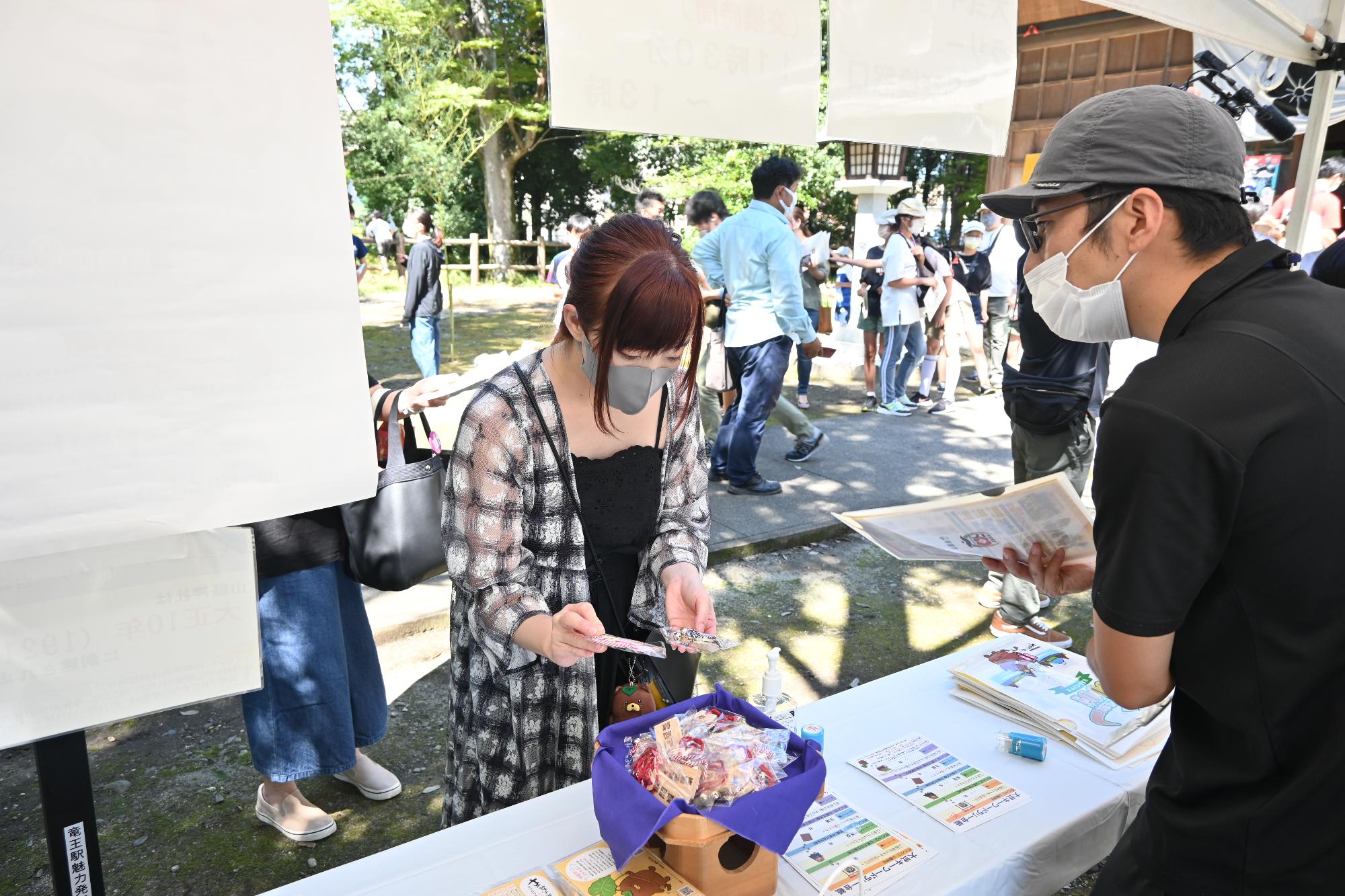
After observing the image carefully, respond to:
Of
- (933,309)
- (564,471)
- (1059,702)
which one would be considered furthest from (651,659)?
(933,309)

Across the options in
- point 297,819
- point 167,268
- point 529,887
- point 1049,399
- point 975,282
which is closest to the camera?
point 167,268

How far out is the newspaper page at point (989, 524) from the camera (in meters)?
1.54

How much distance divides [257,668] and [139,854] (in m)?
1.53

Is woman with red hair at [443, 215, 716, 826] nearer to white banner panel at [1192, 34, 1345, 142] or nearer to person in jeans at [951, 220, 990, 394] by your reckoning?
person in jeans at [951, 220, 990, 394]

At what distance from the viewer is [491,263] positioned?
20500 mm

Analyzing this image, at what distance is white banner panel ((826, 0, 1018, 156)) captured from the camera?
75.0 inches

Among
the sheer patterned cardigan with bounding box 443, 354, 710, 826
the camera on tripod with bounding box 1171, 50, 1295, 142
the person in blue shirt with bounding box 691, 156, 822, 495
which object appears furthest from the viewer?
the person in blue shirt with bounding box 691, 156, 822, 495

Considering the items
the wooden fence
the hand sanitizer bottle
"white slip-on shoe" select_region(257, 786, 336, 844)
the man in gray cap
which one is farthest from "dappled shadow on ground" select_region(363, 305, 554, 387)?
the man in gray cap

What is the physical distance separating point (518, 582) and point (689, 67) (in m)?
1.04

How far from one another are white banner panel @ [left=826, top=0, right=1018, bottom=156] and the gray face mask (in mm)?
674

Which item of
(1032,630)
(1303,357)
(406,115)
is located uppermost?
(406,115)

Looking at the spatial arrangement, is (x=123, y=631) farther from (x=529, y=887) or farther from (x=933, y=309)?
(x=933, y=309)

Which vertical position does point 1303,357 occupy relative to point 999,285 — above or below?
above

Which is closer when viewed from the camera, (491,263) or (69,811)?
(69,811)
